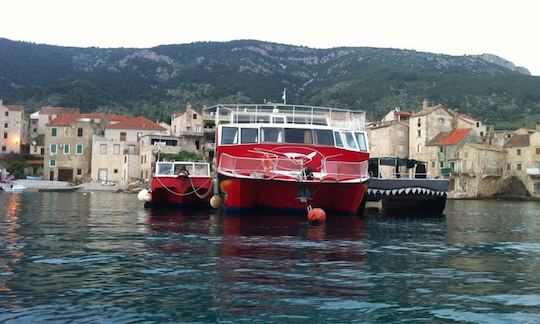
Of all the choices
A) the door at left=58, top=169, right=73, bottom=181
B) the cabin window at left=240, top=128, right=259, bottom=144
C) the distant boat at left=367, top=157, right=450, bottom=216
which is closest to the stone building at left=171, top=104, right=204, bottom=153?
the door at left=58, top=169, right=73, bottom=181

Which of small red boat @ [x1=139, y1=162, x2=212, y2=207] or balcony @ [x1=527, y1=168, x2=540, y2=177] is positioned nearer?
small red boat @ [x1=139, y1=162, x2=212, y2=207]

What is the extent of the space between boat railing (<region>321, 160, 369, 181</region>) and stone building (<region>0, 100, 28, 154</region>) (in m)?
81.7

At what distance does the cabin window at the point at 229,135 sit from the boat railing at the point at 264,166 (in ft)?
8.89

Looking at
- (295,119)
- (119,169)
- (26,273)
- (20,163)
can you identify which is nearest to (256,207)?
(295,119)

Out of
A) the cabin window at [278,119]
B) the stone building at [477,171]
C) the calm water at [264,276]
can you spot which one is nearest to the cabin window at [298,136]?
the cabin window at [278,119]

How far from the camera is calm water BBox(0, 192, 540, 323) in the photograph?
7863 mm

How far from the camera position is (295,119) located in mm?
29500

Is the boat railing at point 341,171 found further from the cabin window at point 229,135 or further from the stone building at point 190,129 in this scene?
the stone building at point 190,129

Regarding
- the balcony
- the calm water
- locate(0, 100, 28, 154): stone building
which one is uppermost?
locate(0, 100, 28, 154): stone building

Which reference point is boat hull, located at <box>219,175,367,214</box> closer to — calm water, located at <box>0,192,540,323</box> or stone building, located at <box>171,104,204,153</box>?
calm water, located at <box>0,192,540,323</box>

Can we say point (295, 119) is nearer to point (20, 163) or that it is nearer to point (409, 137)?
point (409, 137)

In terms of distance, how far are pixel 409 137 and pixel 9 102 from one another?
106319 millimetres

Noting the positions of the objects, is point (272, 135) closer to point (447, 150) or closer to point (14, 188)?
point (14, 188)

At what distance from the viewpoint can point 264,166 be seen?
23281 mm
